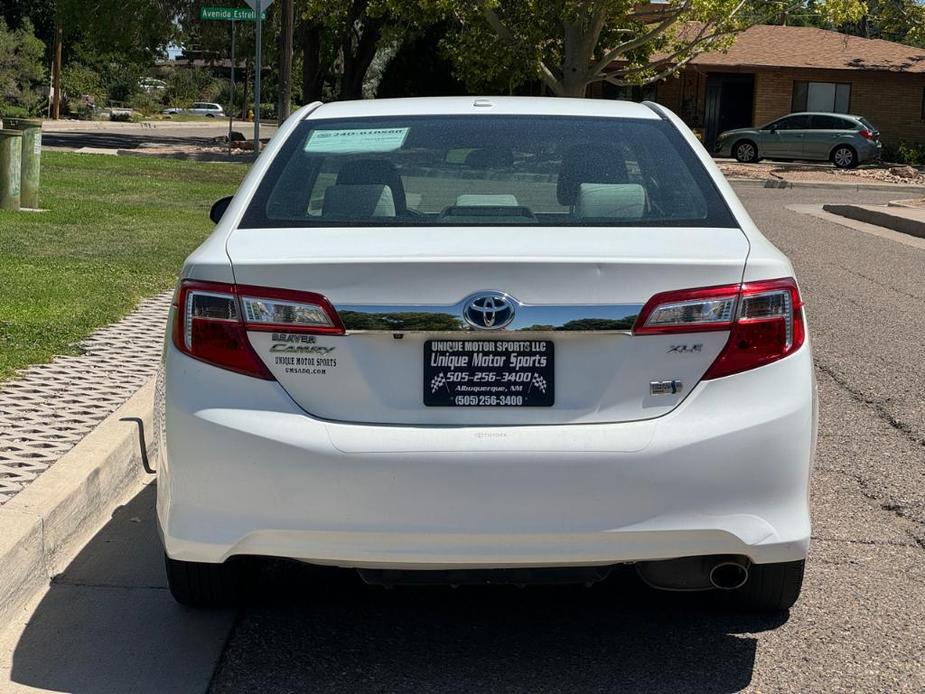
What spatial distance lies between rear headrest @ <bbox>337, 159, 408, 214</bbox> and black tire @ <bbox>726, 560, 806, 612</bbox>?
1689mm

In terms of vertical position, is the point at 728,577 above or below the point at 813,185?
above

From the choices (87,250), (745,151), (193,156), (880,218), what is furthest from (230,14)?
(745,151)

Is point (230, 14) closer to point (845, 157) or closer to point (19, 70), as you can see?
point (845, 157)

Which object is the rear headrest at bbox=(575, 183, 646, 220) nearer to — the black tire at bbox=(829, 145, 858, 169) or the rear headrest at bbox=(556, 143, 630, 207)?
the rear headrest at bbox=(556, 143, 630, 207)

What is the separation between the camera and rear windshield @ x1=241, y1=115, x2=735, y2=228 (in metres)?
4.29

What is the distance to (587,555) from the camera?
365 centimetres

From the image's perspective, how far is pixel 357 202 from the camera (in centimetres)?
436

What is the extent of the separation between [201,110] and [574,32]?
191ft

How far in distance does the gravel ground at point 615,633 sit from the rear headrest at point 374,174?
1383 millimetres

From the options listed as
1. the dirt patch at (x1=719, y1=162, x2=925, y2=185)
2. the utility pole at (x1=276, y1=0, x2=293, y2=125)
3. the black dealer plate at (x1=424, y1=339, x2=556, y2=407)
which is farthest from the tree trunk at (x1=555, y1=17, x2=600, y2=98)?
the black dealer plate at (x1=424, y1=339, x2=556, y2=407)

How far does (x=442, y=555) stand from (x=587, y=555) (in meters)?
0.39

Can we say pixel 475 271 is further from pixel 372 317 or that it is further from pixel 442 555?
pixel 442 555

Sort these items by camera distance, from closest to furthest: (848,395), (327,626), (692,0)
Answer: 1. (327,626)
2. (848,395)
3. (692,0)

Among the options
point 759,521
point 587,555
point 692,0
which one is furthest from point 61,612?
point 692,0
